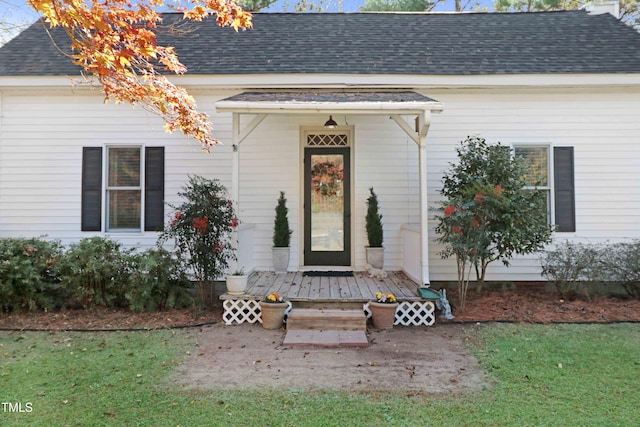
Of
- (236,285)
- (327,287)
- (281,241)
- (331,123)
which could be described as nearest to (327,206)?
(281,241)

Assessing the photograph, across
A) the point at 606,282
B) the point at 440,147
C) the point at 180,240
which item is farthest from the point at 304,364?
the point at 606,282

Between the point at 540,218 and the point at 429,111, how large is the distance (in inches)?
85.8

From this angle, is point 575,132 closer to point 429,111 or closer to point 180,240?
point 429,111

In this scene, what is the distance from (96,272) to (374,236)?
4266 mm

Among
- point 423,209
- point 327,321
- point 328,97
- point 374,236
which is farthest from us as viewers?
point 374,236

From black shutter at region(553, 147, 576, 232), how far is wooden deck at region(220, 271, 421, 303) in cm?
288

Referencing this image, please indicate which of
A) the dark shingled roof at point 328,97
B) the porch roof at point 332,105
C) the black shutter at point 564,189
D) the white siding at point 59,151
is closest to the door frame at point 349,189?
the dark shingled roof at point 328,97

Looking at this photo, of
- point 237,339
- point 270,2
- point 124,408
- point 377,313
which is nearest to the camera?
point 124,408

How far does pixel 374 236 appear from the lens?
693 cm

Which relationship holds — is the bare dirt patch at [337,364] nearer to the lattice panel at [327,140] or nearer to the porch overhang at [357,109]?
the porch overhang at [357,109]

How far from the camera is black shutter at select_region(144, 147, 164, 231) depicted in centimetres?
696

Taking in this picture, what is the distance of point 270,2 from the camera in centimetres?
1509

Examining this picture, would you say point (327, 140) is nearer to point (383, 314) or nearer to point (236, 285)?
point (236, 285)

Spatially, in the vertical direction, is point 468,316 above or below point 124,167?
below
